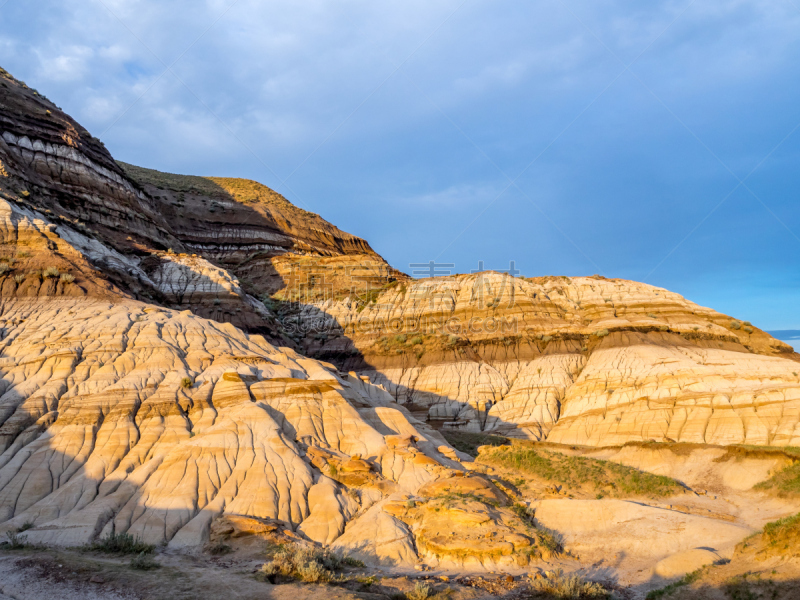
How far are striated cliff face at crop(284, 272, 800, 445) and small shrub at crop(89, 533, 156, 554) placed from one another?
104ft

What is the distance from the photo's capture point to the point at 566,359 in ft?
162

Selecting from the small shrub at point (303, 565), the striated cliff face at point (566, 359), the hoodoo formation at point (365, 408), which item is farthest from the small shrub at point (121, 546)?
the striated cliff face at point (566, 359)

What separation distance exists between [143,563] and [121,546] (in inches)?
90.6

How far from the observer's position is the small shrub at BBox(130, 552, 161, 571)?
13.3m

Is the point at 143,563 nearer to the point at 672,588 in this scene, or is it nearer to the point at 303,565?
the point at 303,565

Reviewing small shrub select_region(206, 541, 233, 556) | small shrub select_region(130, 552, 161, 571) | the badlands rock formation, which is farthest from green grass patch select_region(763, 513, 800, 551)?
small shrub select_region(130, 552, 161, 571)

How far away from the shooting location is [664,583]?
555 inches

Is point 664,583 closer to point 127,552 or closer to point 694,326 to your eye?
point 127,552

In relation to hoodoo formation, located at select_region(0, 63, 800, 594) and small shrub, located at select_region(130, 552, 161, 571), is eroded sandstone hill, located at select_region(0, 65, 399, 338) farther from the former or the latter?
small shrub, located at select_region(130, 552, 161, 571)

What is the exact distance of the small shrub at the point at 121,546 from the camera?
1504 cm

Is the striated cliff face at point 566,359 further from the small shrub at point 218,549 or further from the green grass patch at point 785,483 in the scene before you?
the small shrub at point 218,549

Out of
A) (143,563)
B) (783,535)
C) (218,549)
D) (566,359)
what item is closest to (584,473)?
(783,535)

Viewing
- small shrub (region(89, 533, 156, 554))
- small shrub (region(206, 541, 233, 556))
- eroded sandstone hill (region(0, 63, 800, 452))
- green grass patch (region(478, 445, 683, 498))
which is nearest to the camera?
small shrub (region(89, 533, 156, 554))

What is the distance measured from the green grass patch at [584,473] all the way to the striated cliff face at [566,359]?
1029cm
